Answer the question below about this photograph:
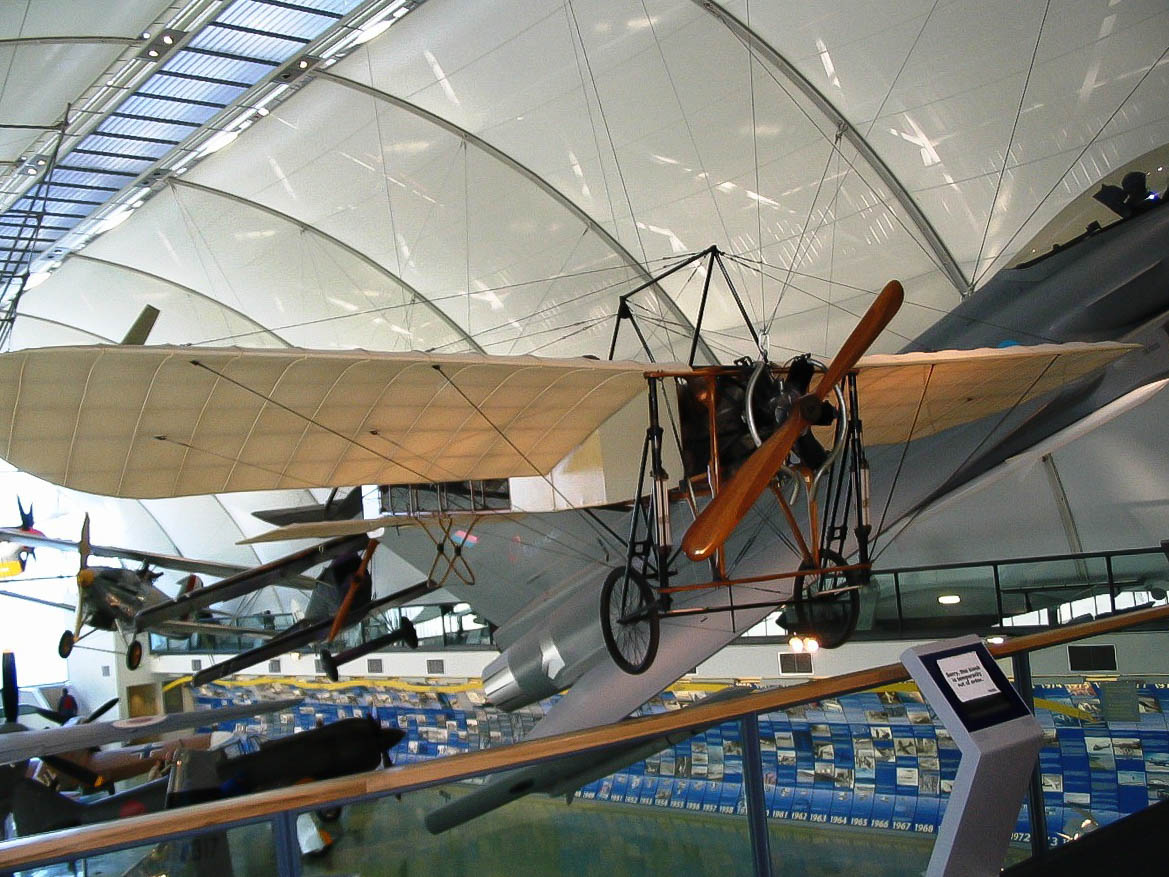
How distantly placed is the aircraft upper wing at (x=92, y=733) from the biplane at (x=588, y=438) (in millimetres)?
4468

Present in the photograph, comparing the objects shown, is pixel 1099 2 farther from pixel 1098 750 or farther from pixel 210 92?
pixel 210 92

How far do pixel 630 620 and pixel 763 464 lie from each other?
171 centimetres

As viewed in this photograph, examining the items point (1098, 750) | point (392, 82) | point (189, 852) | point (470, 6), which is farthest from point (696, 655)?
point (392, 82)

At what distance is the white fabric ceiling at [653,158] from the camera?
11.2 metres

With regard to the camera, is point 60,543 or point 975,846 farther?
point 60,543

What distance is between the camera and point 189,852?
186 centimetres

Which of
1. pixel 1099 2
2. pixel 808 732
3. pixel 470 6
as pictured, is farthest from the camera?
pixel 470 6

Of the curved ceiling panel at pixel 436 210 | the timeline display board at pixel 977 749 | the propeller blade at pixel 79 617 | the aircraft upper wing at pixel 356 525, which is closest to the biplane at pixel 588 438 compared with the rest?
the aircraft upper wing at pixel 356 525

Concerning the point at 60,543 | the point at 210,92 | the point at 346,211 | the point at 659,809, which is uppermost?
the point at 210,92

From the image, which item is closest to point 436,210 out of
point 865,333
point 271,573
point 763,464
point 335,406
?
point 271,573

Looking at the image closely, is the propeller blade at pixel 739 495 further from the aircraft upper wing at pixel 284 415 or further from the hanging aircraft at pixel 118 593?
the hanging aircraft at pixel 118 593

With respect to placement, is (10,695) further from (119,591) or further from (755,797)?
(755,797)

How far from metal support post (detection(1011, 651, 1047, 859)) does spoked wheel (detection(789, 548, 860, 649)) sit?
3.30 metres

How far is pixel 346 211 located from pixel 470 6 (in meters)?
5.38
